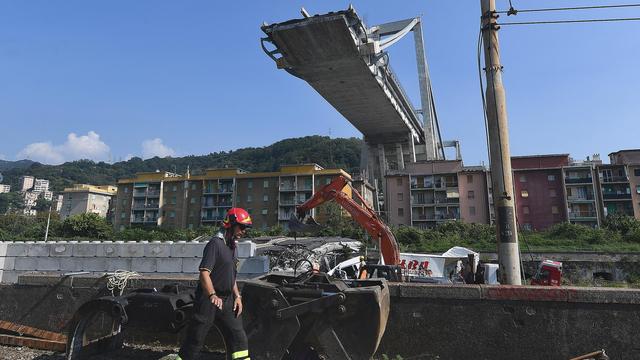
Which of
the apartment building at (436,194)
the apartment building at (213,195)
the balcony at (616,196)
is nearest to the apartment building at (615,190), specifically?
the balcony at (616,196)

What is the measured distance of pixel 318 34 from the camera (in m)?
40.2

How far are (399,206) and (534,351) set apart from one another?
5741 cm

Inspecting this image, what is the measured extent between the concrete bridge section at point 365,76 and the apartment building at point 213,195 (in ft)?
31.6

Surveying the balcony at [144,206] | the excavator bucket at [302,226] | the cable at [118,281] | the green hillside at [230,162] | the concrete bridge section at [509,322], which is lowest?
the concrete bridge section at [509,322]

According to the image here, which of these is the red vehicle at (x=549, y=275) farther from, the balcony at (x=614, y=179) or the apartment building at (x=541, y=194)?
the balcony at (x=614, y=179)

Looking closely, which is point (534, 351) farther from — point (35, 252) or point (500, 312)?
point (35, 252)

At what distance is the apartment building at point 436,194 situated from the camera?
57.1 metres

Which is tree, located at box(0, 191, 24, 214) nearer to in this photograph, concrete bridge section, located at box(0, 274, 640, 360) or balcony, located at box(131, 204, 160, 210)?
balcony, located at box(131, 204, 160, 210)

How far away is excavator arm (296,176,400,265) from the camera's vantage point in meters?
13.0

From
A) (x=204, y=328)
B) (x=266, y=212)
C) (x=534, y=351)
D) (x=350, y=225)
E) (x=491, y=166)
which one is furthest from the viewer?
(x=266, y=212)

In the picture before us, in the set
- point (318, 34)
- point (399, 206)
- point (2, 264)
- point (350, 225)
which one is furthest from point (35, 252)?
point (399, 206)

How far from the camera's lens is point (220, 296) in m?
4.09

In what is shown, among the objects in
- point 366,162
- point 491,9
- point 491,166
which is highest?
point 366,162

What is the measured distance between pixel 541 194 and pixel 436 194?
13.1m
